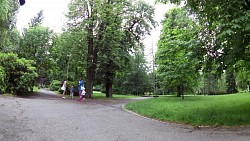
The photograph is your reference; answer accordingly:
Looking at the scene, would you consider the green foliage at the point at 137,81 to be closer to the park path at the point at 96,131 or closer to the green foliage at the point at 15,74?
the green foliage at the point at 15,74

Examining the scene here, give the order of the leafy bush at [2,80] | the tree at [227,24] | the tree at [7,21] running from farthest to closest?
the tree at [7,21] → the leafy bush at [2,80] → the tree at [227,24]

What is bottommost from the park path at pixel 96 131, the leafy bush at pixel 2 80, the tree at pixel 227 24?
the park path at pixel 96 131

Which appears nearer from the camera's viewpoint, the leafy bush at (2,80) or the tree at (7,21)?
the leafy bush at (2,80)

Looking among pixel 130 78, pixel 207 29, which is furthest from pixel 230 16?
pixel 130 78

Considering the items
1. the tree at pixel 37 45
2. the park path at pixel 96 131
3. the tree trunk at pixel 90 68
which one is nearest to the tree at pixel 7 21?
the tree at pixel 37 45

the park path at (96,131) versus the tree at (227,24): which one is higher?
the tree at (227,24)

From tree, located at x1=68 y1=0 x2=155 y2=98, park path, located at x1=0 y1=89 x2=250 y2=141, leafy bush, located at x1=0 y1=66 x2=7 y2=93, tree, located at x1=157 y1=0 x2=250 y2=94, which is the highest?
tree, located at x1=68 y1=0 x2=155 y2=98

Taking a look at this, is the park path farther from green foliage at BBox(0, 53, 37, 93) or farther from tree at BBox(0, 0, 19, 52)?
green foliage at BBox(0, 53, 37, 93)

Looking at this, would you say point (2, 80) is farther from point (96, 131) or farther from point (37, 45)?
point (37, 45)

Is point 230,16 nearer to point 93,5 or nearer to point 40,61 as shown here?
point 93,5

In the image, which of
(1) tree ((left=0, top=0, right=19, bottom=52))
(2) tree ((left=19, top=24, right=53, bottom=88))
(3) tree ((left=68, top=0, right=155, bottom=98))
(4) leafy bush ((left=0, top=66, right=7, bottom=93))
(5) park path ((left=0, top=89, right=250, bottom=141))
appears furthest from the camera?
(2) tree ((left=19, top=24, right=53, bottom=88))

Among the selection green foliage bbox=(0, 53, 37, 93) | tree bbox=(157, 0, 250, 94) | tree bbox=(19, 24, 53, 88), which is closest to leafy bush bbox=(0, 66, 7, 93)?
green foliage bbox=(0, 53, 37, 93)

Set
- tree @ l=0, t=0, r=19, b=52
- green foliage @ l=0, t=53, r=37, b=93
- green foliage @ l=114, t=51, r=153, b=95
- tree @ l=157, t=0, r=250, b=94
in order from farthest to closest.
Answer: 1. green foliage @ l=114, t=51, r=153, b=95
2. tree @ l=0, t=0, r=19, b=52
3. green foliage @ l=0, t=53, r=37, b=93
4. tree @ l=157, t=0, r=250, b=94

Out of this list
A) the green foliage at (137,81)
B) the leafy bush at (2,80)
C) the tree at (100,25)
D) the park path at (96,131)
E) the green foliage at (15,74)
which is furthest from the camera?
the green foliage at (137,81)
